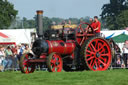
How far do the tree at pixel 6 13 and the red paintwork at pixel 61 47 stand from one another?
6460cm

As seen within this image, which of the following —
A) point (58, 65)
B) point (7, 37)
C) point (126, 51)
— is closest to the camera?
point (58, 65)

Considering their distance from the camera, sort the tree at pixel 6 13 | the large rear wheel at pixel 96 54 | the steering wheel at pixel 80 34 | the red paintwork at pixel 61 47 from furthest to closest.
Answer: the tree at pixel 6 13 → the steering wheel at pixel 80 34 → the large rear wheel at pixel 96 54 → the red paintwork at pixel 61 47

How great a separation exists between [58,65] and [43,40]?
41.1 inches

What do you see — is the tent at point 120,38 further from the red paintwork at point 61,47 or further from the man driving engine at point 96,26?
the red paintwork at point 61,47

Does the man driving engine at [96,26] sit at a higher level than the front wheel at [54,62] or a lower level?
higher

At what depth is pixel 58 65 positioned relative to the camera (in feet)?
50.8

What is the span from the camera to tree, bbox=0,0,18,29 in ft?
263

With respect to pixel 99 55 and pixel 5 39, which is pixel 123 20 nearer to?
pixel 5 39

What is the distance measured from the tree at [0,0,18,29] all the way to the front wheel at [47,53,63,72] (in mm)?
65339

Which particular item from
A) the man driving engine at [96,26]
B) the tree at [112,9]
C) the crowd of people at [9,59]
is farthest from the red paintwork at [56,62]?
the tree at [112,9]

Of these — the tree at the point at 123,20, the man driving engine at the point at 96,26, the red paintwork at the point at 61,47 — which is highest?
the tree at the point at 123,20

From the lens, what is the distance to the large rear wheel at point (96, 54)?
1634 cm

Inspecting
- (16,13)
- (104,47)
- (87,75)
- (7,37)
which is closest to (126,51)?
(104,47)

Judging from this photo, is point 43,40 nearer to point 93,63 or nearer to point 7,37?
point 93,63
